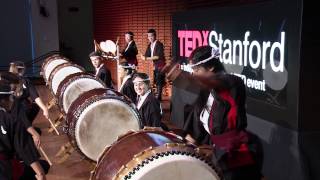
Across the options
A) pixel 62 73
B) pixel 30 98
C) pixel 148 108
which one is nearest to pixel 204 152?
pixel 148 108

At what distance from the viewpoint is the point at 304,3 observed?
122 inches

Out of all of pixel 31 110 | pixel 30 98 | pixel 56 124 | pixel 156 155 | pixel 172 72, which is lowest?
pixel 56 124

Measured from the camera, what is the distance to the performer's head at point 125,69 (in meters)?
6.89

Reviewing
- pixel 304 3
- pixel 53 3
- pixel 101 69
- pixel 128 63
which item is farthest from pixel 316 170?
pixel 53 3

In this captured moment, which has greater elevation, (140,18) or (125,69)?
(140,18)

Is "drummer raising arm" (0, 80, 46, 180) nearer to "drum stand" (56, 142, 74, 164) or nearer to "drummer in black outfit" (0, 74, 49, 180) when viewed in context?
"drummer in black outfit" (0, 74, 49, 180)

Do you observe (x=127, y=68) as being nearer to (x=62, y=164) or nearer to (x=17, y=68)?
(x=17, y=68)

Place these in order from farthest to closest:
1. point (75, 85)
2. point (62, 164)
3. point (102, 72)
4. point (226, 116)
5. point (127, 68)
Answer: point (127, 68), point (102, 72), point (75, 85), point (62, 164), point (226, 116)

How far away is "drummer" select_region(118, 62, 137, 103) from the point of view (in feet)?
18.5

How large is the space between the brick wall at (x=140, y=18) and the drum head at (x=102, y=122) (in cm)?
346

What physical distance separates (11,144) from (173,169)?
1.09m

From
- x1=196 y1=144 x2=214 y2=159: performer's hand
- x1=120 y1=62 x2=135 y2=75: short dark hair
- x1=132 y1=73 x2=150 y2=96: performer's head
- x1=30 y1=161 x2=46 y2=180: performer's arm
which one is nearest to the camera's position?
x1=196 y1=144 x2=214 y2=159: performer's hand

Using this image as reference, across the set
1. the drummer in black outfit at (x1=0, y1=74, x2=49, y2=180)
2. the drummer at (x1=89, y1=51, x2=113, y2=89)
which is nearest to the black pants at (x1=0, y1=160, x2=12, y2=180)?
the drummer in black outfit at (x1=0, y1=74, x2=49, y2=180)

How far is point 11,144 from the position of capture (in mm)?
2467
